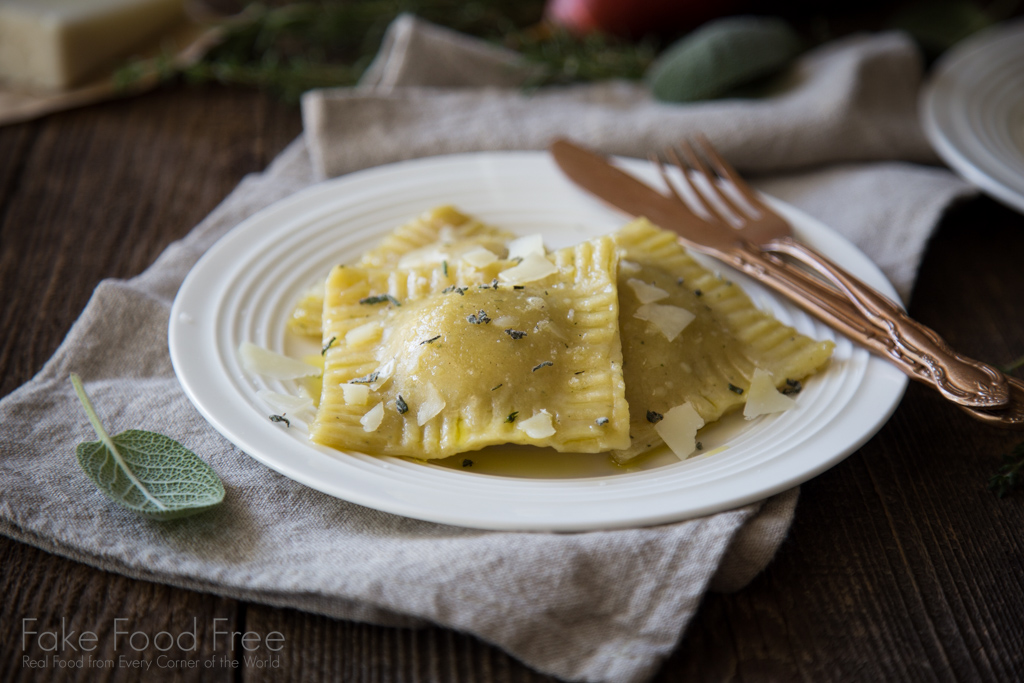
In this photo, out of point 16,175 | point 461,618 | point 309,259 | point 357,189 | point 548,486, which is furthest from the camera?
point 16,175

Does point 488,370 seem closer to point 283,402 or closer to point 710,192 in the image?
point 283,402

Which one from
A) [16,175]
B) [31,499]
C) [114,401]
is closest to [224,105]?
[16,175]

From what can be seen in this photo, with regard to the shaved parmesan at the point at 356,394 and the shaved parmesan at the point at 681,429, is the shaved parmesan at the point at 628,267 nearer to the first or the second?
the shaved parmesan at the point at 681,429

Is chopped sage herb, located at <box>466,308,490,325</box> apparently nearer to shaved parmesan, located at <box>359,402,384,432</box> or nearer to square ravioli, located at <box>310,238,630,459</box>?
square ravioli, located at <box>310,238,630,459</box>

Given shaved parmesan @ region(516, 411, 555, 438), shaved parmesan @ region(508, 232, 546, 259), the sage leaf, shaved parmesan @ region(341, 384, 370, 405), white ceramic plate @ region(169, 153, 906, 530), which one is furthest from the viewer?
shaved parmesan @ region(508, 232, 546, 259)

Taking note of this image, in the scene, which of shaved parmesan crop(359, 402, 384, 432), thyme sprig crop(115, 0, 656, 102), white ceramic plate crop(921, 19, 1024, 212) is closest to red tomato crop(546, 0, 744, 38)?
thyme sprig crop(115, 0, 656, 102)

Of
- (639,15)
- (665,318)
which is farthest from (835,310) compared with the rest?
(639,15)

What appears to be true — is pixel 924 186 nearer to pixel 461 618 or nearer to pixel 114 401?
pixel 461 618
